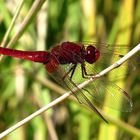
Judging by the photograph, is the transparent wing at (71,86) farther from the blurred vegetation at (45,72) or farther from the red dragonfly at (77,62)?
the blurred vegetation at (45,72)

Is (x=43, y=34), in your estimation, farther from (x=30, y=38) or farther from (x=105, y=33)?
(x=105, y=33)

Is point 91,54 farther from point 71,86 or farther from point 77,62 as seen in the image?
point 71,86

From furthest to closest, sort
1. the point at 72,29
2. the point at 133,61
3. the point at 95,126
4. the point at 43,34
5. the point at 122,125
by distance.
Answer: the point at 72,29 < the point at 43,34 < the point at 95,126 < the point at 133,61 < the point at 122,125

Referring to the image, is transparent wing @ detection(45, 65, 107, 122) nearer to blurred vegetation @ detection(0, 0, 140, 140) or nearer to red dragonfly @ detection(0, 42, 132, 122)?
red dragonfly @ detection(0, 42, 132, 122)

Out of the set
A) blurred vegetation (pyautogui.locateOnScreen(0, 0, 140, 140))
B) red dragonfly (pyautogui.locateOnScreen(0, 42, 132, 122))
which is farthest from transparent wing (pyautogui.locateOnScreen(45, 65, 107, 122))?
blurred vegetation (pyautogui.locateOnScreen(0, 0, 140, 140))

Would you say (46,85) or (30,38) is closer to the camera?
(46,85)

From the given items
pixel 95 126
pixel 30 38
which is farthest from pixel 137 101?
pixel 30 38
